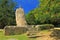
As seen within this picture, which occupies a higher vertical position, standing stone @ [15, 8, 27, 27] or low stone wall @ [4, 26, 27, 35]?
standing stone @ [15, 8, 27, 27]

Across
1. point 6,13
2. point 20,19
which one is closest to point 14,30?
point 20,19

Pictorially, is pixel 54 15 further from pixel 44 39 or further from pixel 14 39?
pixel 14 39

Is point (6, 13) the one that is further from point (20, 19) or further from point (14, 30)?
point (14, 30)

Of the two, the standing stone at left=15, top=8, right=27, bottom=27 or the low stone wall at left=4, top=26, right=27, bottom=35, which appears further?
the standing stone at left=15, top=8, right=27, bottom=27

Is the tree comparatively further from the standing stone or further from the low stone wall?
the low stone wall

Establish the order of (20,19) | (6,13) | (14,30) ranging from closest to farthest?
(14,30)
(20,19)
(6,13)

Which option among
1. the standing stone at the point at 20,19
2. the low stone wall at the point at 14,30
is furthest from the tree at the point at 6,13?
the low stone wall at the point at 14,30

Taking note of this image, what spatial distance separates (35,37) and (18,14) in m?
4.91

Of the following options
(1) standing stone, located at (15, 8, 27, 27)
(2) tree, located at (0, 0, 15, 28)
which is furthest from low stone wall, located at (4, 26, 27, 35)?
(2) tree, located at (0, 0, 15, 28)

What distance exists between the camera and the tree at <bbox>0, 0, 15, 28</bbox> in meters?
21.7

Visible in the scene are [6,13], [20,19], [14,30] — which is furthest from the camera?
[6,13]

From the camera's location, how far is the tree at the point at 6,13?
2166 centimetres

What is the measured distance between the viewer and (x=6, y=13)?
21953mm

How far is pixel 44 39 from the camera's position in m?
8.86
